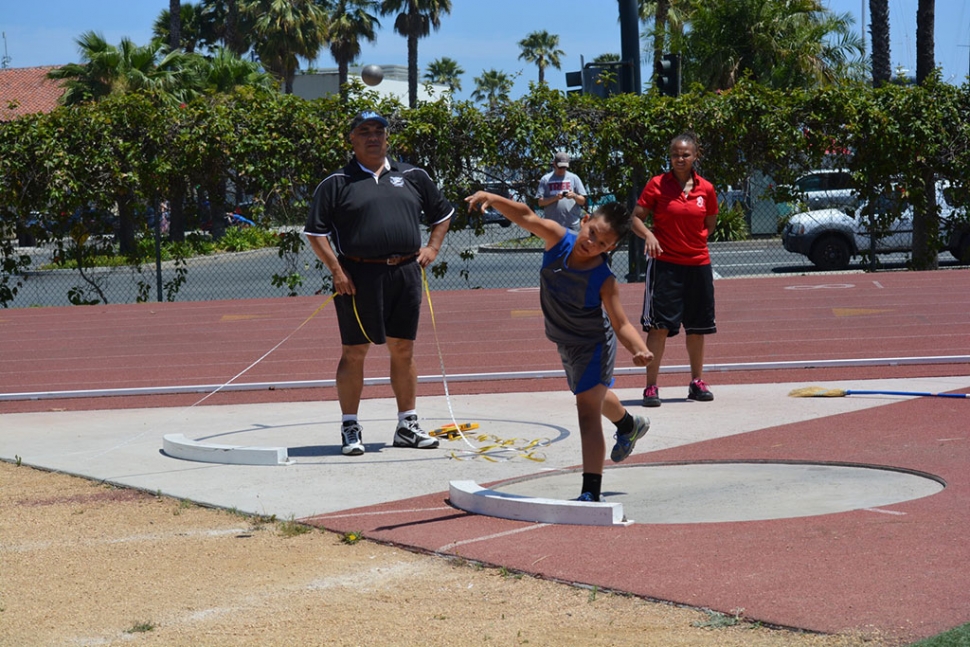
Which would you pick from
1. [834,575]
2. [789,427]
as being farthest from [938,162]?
[834,575]

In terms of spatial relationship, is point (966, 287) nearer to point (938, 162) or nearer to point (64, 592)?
point (938, 162)

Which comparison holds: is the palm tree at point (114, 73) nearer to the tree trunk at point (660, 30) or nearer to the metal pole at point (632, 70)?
the tree trunk at point (660, 30)

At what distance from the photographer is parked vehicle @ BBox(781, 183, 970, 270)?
18.0m

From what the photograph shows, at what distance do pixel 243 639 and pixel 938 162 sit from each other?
15996mm

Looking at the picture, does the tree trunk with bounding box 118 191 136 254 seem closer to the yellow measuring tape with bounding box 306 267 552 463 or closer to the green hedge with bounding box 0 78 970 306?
the green hedge with bounding box 0 78 970 306

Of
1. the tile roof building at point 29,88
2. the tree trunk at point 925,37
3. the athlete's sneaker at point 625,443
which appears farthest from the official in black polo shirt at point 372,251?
the tile roof building at point 29,88

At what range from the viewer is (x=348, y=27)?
62.9 meters

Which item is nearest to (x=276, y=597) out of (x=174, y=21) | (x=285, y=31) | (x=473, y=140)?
(x=473, y=140)

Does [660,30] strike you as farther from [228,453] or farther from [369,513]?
[369,513]

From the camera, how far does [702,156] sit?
18016 mm

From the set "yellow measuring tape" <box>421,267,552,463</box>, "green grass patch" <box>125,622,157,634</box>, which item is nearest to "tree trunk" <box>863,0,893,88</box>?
"yellow measuring tape" <box>421,267,552,463</box>

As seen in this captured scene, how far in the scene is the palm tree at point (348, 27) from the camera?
6297 cm

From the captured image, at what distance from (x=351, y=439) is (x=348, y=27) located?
58199 mm

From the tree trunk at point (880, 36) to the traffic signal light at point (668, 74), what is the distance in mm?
14861
